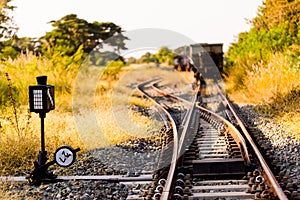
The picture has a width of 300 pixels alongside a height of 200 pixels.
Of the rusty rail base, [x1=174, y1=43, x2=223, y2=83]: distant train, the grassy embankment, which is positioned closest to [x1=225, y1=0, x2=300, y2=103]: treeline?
the grassy embankment

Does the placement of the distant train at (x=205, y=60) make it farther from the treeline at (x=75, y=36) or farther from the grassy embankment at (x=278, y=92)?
the grassy embankment at (x=278, y=92)

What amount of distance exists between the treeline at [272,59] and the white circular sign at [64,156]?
7001 millimetres

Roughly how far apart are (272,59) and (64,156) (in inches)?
372

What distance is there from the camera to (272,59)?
14570mm

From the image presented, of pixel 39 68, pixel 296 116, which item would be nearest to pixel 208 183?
pixel 296 116

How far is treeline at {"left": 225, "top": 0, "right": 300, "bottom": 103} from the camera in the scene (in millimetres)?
12617

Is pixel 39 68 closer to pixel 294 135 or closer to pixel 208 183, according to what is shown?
pixel 294 135

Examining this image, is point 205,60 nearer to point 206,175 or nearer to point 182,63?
point 182,63

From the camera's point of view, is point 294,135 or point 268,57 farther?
point 268,57

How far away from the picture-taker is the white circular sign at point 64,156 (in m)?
6.30

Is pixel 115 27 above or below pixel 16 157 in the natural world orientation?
above

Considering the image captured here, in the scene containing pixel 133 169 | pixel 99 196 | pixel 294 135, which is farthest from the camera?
pixel 294 135

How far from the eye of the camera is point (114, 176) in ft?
20.5

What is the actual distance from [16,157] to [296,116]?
17.5 ft
